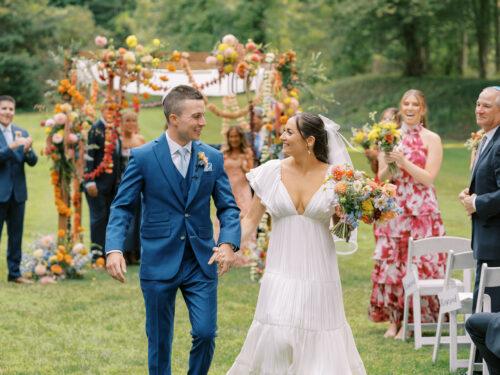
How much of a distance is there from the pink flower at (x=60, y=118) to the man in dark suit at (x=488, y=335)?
25.3 ft

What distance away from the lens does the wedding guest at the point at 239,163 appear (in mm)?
14414

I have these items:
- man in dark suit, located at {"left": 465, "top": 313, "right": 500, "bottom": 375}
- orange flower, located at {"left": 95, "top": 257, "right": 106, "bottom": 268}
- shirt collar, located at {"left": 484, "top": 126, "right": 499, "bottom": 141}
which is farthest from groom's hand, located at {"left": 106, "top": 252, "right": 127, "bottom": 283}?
orange flower, located at {"left": 95, "top": 257, "right": 106, "bottom": 268}

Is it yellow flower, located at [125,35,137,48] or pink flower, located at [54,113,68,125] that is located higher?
yellow flower, located at [125,35,137,48]

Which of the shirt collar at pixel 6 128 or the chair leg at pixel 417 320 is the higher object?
the shirt collar at pixel 6 128

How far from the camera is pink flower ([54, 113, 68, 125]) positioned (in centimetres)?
1312

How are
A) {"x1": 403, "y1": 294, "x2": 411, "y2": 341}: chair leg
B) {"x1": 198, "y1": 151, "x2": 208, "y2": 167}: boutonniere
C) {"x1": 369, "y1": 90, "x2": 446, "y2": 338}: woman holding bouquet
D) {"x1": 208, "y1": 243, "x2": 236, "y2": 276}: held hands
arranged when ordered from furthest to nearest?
{"x1": 369, "y1": 90, "x2": 446, "y2": 338}: woman holding bouquet → {"x1": 403, "y1": 294, "x2": 411, "y2": 341}: chair leg → {"x1": 198, "y1": 151, "x2": 208, "y2": 167}: boutonniere → {"x1": 208, "y1": 243, "x2": 236, "y2": 276}: held hands

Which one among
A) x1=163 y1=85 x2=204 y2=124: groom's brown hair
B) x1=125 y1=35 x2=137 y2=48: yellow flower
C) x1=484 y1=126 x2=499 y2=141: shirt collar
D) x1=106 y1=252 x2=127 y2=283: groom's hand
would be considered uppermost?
x1=125 y1=35 x2=137 y2=48: yellow flower

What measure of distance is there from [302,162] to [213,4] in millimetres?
50085

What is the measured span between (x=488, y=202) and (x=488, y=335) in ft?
4.43

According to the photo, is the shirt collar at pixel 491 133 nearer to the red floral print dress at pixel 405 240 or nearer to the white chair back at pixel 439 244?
the white chair back at pixel 439 244

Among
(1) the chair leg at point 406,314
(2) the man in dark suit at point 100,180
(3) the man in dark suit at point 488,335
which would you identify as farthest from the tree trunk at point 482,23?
(3) the man in dark suit at point 488,335

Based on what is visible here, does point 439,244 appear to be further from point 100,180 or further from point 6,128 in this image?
point 100,180

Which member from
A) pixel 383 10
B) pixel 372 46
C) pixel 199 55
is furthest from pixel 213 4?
pixel 199 55

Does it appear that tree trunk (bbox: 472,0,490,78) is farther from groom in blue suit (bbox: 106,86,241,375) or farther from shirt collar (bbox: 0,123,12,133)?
groom in blue suit (bbox: 106,86,241,375)
